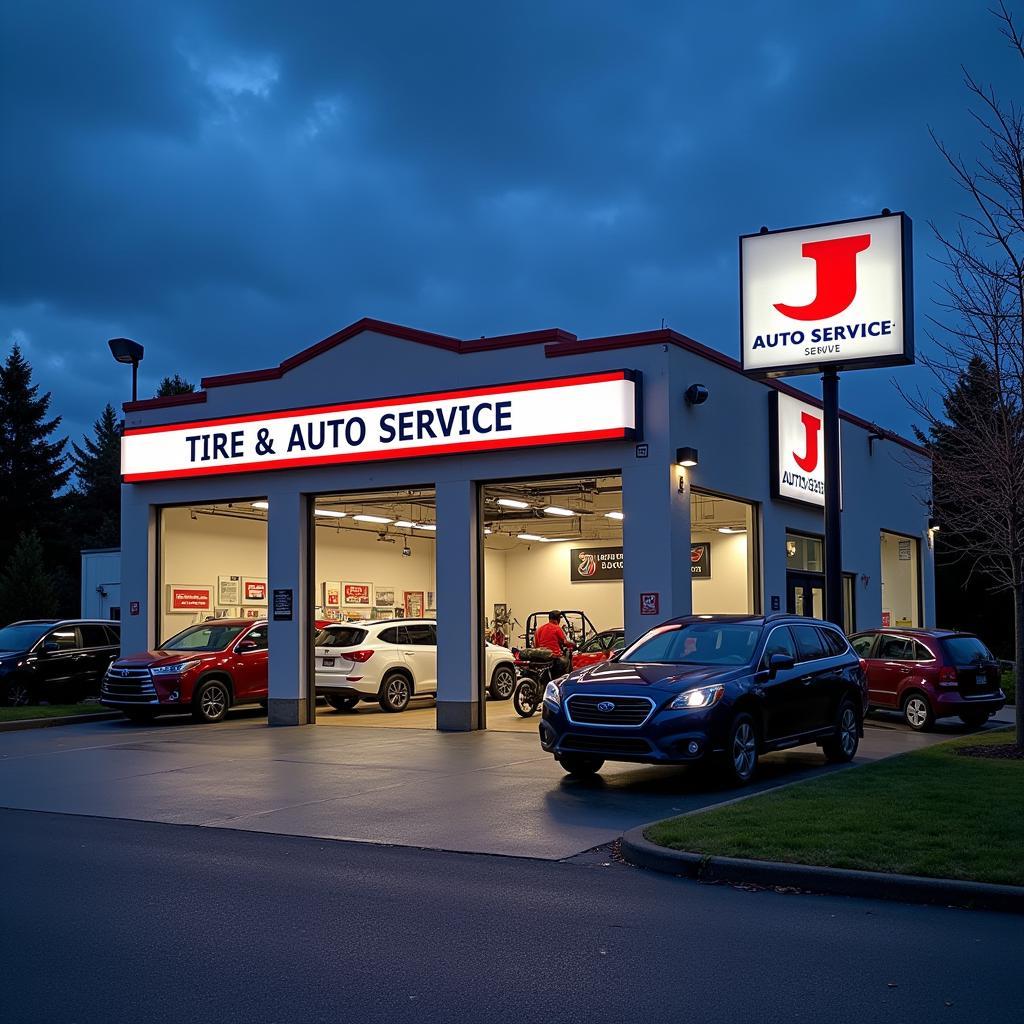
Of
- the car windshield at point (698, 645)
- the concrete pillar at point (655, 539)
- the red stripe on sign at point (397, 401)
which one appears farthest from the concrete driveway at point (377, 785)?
the red stripe on sign at point (397, 401)

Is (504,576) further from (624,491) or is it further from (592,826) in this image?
(592,826)

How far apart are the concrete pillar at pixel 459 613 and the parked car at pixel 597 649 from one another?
169 inches

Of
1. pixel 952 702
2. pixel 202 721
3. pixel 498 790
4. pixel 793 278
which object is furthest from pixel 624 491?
pixel 202 721

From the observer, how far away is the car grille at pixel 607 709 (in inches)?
489

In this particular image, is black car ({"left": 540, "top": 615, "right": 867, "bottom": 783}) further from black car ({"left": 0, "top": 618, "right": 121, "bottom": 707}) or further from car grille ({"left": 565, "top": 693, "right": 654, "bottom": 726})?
black car ({"left": 0, "top": 618, "right": 121, "bottom": 707})

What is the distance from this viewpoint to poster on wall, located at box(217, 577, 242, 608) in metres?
27.4

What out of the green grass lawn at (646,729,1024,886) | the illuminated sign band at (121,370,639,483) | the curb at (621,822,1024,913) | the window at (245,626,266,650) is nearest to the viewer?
the curb at (621,822,1024,913)

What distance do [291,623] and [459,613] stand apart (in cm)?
350

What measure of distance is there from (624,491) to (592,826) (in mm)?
8870

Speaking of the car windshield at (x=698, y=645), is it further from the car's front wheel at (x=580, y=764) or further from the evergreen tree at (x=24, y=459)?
the evergreen tree at (x=24, y=459)

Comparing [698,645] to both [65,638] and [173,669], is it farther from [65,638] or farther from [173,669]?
[65,638]

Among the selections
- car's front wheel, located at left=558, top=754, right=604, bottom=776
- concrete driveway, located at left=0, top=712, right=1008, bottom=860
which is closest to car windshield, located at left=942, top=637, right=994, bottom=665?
concrete driveway, located at left=0, top=712, right=1008, bottom=860

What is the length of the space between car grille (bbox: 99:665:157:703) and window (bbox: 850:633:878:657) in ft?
38.4

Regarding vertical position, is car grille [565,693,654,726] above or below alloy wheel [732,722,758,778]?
above
